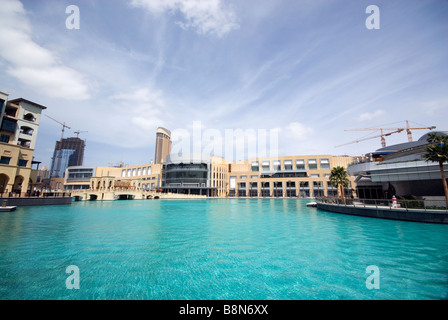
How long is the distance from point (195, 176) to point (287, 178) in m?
51.4

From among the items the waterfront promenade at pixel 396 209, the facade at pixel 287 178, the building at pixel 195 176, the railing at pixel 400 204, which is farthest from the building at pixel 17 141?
the facade at pixel 287 178

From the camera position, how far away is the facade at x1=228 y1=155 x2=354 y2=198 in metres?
98.2

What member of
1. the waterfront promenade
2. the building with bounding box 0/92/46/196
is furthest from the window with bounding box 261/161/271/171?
the building with bounding box 0/92/46/196

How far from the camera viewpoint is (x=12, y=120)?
1919 inches

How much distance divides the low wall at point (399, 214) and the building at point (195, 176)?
86.3 meters

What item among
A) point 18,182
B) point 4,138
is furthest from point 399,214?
point 4,138

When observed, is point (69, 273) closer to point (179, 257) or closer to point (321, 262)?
point (179, 257)

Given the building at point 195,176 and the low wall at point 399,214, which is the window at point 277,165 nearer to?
the building at point 195,176

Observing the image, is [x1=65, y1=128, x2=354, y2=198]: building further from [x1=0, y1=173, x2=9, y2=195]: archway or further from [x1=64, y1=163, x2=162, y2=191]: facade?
[x1=0, y1=173, x2=9, y2=195]: archway

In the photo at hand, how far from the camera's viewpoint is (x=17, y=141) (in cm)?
4950

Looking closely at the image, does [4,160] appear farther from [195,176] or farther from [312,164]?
[312,164]

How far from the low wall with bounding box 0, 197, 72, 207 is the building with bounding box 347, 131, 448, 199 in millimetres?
62175

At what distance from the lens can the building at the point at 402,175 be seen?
2865 cm
